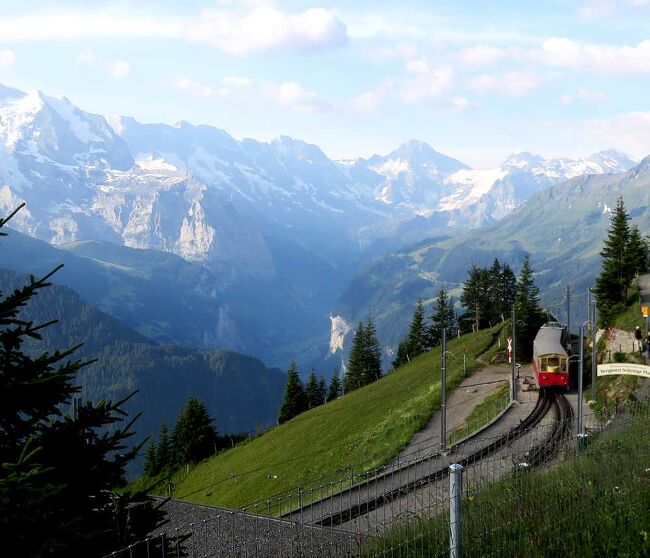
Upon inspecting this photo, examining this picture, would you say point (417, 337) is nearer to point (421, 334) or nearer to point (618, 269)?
point (421, 334)

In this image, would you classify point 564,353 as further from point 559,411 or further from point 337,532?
point 337,532

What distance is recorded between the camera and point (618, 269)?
55.5 metres

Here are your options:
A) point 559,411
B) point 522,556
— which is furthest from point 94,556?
point 559,411

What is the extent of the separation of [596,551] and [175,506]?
112ft

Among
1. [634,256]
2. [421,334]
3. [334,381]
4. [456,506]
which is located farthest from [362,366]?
[456,506]

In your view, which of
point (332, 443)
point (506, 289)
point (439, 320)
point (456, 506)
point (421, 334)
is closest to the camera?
point (456, 506)

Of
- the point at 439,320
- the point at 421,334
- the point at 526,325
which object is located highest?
the point at 526,325

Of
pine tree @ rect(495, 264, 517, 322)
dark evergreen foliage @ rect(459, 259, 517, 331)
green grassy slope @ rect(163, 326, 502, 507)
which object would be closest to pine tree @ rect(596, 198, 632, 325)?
green grassy slope @ rect(163, 326, 502, 507)

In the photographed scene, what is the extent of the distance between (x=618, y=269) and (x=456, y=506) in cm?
5157

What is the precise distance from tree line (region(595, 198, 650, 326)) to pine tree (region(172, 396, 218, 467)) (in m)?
45.3

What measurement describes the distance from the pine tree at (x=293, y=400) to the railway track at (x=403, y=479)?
167 feet

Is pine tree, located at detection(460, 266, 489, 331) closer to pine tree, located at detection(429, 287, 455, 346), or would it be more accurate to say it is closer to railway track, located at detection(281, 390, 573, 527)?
pine tree, located at detection(429, 287, 455, 346)

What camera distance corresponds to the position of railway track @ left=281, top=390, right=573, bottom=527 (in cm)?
1838

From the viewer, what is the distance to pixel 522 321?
190 feet
